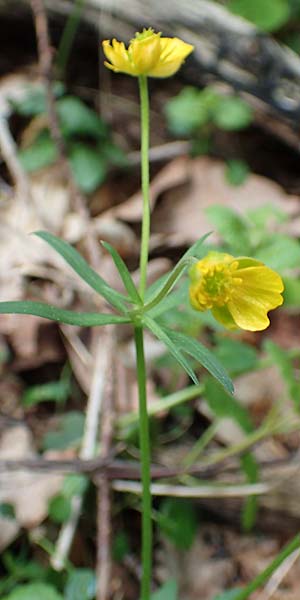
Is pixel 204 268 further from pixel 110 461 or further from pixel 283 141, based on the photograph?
pixel 283 141

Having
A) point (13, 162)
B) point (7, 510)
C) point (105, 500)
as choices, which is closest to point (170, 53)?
point (105, 500)

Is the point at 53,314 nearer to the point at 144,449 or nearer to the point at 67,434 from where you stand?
the point at 144,449

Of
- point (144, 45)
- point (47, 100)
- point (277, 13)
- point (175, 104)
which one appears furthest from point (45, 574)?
point (277, 13)

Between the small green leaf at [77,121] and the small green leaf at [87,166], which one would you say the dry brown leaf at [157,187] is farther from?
the small green leaf at [77,121]

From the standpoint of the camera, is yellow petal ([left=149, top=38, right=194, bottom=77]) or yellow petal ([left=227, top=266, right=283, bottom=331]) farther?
yellow petal ([left=149, top=38, right=194, bottom=77])

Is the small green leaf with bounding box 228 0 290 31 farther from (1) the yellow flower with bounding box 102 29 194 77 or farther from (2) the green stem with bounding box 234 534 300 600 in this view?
(2) the green stem with bounding box 234 534 300 600

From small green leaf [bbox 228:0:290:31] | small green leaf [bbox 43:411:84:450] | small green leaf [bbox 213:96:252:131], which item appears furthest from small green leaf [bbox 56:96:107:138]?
small green leaf [bbox 43:411:84:450]
